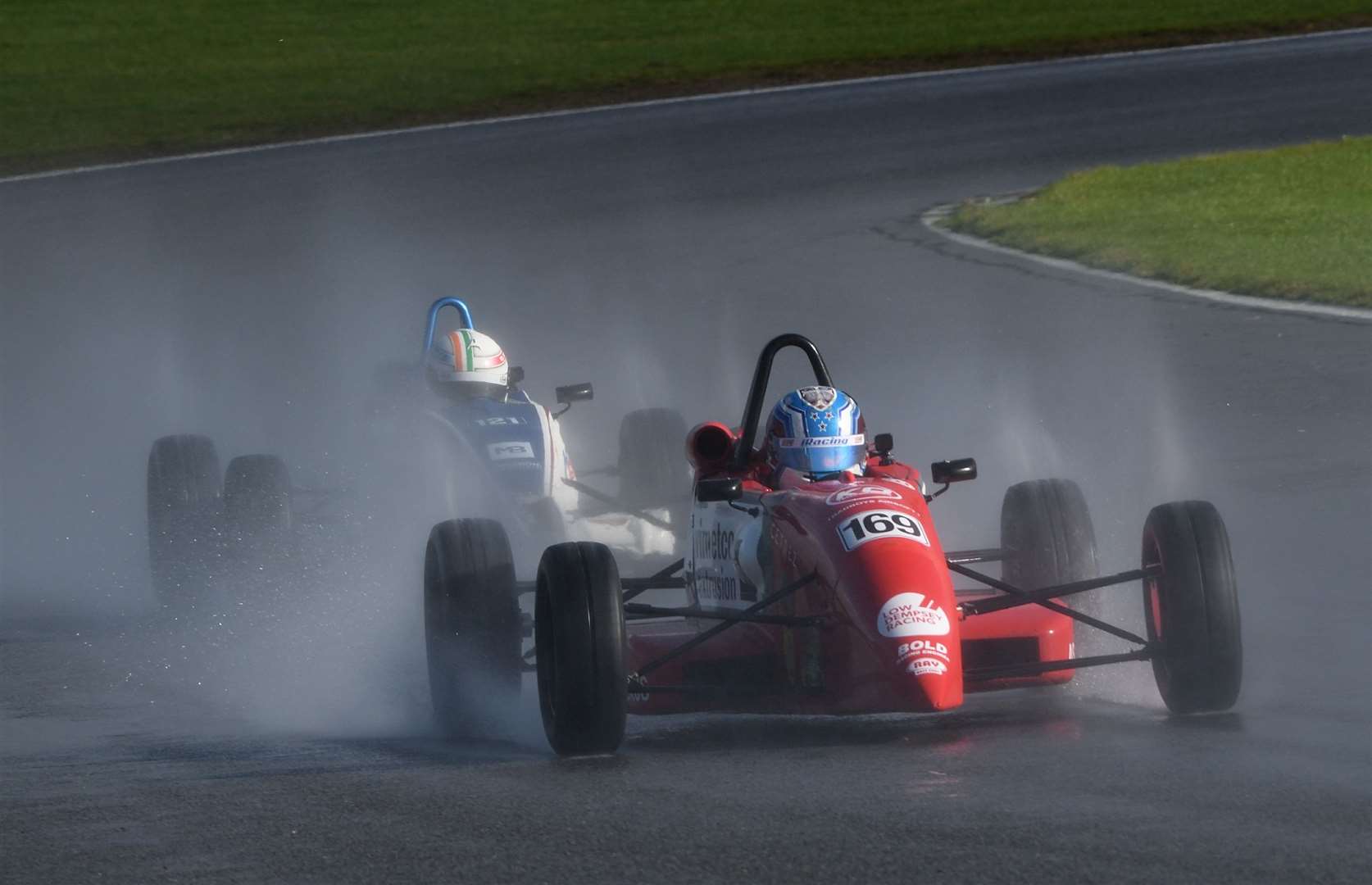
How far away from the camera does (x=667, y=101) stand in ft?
96.4

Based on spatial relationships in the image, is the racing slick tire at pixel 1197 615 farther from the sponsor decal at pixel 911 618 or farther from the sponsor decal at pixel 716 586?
the sponsor decal at pixel 716 586

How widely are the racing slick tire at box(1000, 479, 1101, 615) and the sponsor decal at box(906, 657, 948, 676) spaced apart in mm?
1790

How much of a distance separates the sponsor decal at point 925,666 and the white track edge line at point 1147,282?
30.7 ft

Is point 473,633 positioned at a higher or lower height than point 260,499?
lower

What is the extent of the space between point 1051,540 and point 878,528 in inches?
61.6

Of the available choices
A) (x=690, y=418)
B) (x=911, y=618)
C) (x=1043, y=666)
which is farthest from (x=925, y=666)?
(x=690, y=418)

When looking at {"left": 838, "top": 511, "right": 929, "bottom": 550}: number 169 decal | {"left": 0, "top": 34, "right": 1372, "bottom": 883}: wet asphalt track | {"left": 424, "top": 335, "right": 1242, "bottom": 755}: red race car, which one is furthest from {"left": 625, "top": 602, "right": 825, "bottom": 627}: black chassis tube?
{"left": 0, "top": 34, "right": 1372, "bottom": 883}: wet asphalt track

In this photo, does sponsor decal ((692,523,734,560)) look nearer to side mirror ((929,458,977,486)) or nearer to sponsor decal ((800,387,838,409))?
sponsor decal ((800,387,838,409))

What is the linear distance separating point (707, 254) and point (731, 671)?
1333 centimetres

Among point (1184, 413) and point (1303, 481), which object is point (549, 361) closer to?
point (1184, 413)

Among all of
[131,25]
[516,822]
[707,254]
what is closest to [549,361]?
[707,254]

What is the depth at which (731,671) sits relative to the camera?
7.96 m

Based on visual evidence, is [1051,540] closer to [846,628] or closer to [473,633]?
[846,628]

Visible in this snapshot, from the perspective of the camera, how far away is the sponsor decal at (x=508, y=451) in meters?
11.4
